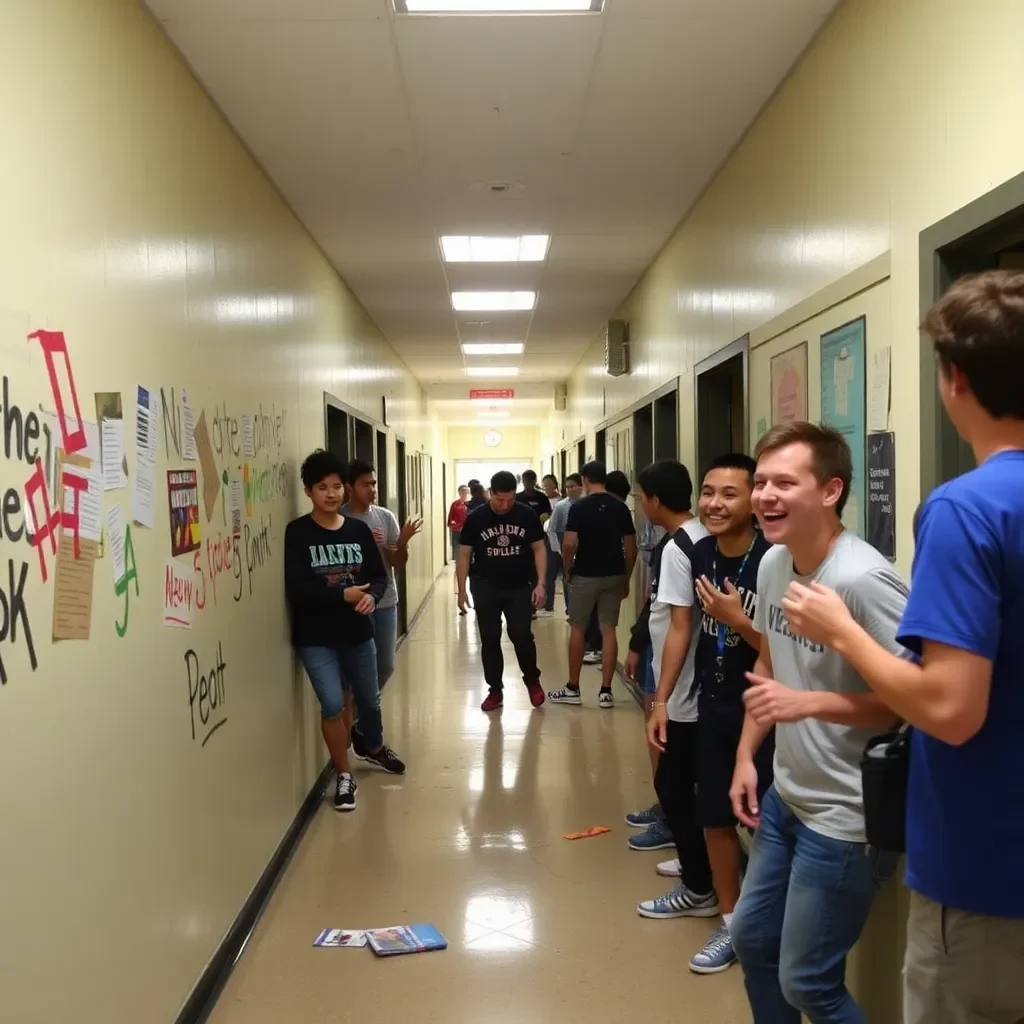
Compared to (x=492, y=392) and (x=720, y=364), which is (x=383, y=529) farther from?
(x=492, y=392)

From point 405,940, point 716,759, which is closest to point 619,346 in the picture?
point 716,759

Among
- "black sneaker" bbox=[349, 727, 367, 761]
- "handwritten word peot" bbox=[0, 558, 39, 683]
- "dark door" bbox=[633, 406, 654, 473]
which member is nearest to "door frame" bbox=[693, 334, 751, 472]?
"dark door" bbox=[633, 406, 654, 473]

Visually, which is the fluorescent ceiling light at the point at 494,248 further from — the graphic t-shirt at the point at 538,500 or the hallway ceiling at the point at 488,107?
the graphic t-shirt at the point at 538,500

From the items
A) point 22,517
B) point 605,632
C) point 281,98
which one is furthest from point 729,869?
point 605,632

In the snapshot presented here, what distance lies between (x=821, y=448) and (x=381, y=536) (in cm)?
359

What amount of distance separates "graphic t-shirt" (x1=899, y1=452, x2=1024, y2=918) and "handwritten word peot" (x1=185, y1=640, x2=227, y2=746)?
2.05 m

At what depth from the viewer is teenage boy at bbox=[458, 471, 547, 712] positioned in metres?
5.93

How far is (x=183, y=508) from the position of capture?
8.82 feet

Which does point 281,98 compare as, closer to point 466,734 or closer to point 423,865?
point 423,865

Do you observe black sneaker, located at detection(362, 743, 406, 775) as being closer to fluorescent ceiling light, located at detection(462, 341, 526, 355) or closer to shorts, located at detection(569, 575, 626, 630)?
shorts, located at detection(569, 575, 626, 630)

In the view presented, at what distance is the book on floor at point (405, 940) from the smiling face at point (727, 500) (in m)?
→ 1.59

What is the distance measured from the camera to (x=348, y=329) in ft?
20.3

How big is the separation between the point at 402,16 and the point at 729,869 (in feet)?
8.65

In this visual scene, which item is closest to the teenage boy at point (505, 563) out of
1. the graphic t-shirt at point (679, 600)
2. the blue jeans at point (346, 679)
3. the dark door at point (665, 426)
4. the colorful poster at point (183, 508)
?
the dark door at point (665, 426)
